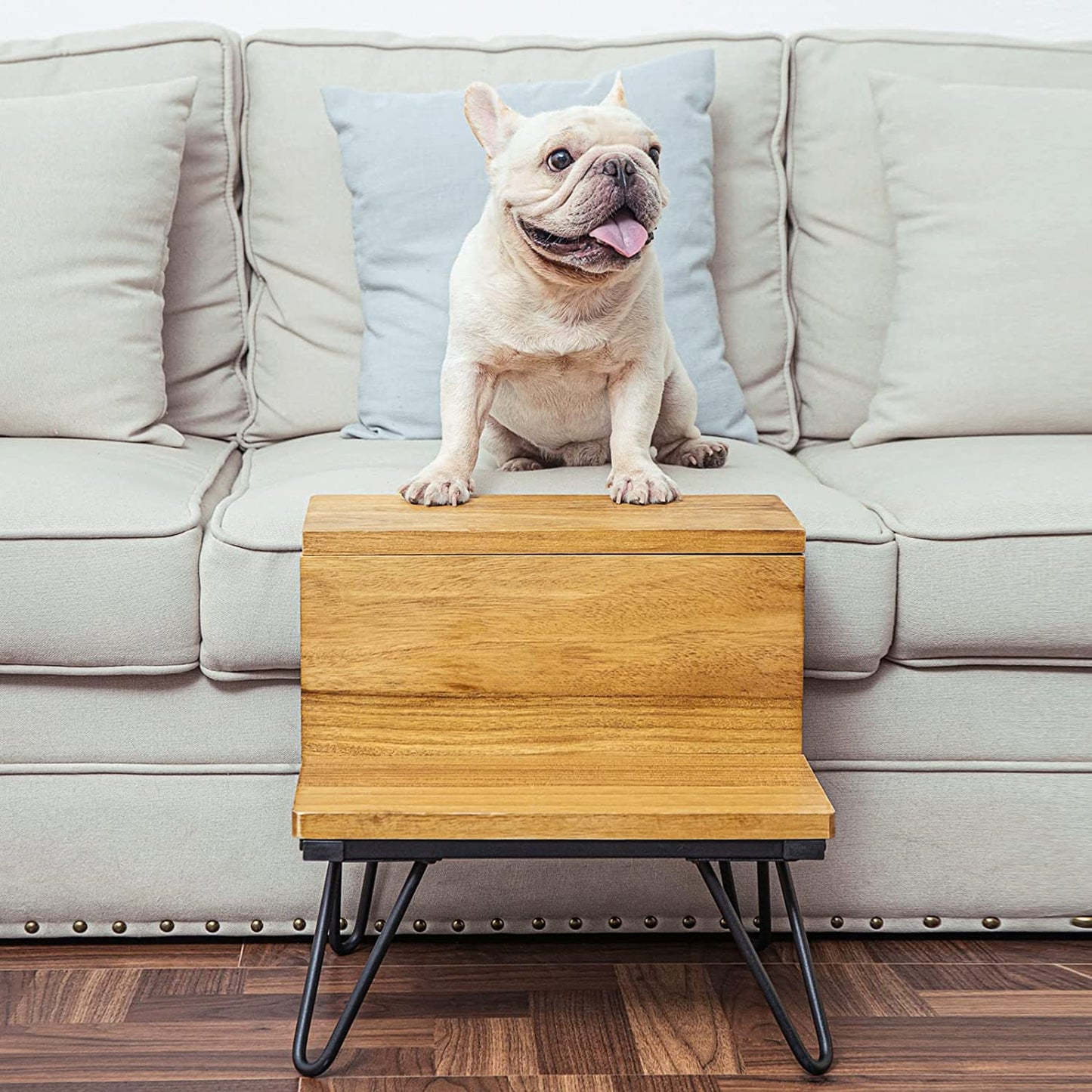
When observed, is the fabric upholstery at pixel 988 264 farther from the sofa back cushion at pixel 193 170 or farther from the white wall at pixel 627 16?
the sofa back cushion at pixel 193 170

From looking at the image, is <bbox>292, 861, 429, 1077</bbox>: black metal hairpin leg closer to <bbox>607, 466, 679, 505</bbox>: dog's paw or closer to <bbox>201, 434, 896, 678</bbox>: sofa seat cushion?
<bbox>201, 434, 896, 678</bbox>: sofa seat cushion

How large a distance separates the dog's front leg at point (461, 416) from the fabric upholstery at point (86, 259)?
21.0 inches

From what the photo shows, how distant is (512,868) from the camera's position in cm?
126

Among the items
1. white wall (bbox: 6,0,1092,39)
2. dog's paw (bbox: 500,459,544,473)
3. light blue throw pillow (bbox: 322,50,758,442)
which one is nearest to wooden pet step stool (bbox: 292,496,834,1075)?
dog's paw (bbox: 500,459,544,473)

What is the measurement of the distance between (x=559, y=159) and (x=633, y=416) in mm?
280

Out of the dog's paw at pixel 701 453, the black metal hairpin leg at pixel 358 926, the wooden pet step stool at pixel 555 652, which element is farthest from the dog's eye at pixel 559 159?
the black metal hairpin leg at pixel 358 926

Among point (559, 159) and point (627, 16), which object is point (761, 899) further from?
point (627, 16)

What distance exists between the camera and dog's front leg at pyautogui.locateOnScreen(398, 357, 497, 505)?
48.9 inches

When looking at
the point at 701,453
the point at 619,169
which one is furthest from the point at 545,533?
the point at 701,453

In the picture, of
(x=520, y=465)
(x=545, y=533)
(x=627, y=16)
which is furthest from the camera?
(x=627, y=16)

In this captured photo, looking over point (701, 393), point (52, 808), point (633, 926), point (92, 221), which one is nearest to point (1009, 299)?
point (701, 393)

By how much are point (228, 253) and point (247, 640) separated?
837 millimetres

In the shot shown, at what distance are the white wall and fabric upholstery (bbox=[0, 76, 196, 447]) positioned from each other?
0.49 meters

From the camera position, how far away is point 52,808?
4.07ft
